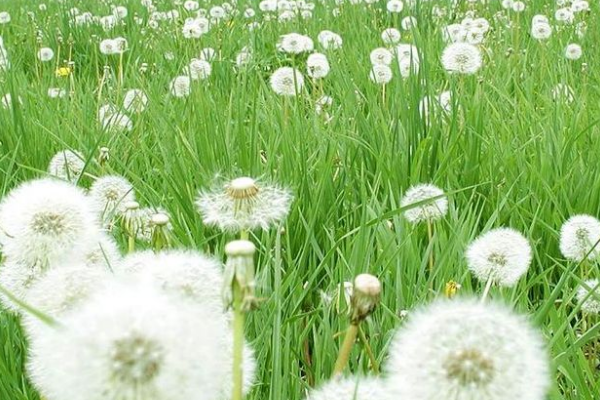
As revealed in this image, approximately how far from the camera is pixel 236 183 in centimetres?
104

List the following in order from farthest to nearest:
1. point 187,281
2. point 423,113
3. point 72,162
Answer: point 423,113
point 72,162
point 187,281

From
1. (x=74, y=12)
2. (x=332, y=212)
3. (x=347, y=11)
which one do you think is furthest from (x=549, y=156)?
(x=74, y=12)

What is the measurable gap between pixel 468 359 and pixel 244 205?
1.21 ft

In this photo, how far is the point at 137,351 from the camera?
0.68 meters

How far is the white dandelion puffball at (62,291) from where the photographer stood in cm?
97

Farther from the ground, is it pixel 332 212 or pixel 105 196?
pixel 105 196

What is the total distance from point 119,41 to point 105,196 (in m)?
3.03

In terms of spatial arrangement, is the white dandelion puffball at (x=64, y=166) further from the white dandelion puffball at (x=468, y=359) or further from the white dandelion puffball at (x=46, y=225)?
the white dandelion puffball at (x=468, y=359)

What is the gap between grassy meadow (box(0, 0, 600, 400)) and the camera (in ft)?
5.30

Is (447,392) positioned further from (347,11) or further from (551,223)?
(347,11)

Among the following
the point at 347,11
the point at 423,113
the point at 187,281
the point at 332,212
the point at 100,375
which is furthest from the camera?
the point at 347,11

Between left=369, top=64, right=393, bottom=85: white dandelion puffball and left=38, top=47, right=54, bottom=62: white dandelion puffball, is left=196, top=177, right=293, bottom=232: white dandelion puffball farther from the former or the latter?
left=38, top=47, right=54, bottom=62: white dandelion puffball

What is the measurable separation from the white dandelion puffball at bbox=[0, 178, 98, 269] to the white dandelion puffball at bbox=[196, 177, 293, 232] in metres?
0.17

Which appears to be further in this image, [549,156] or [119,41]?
[119,41]
